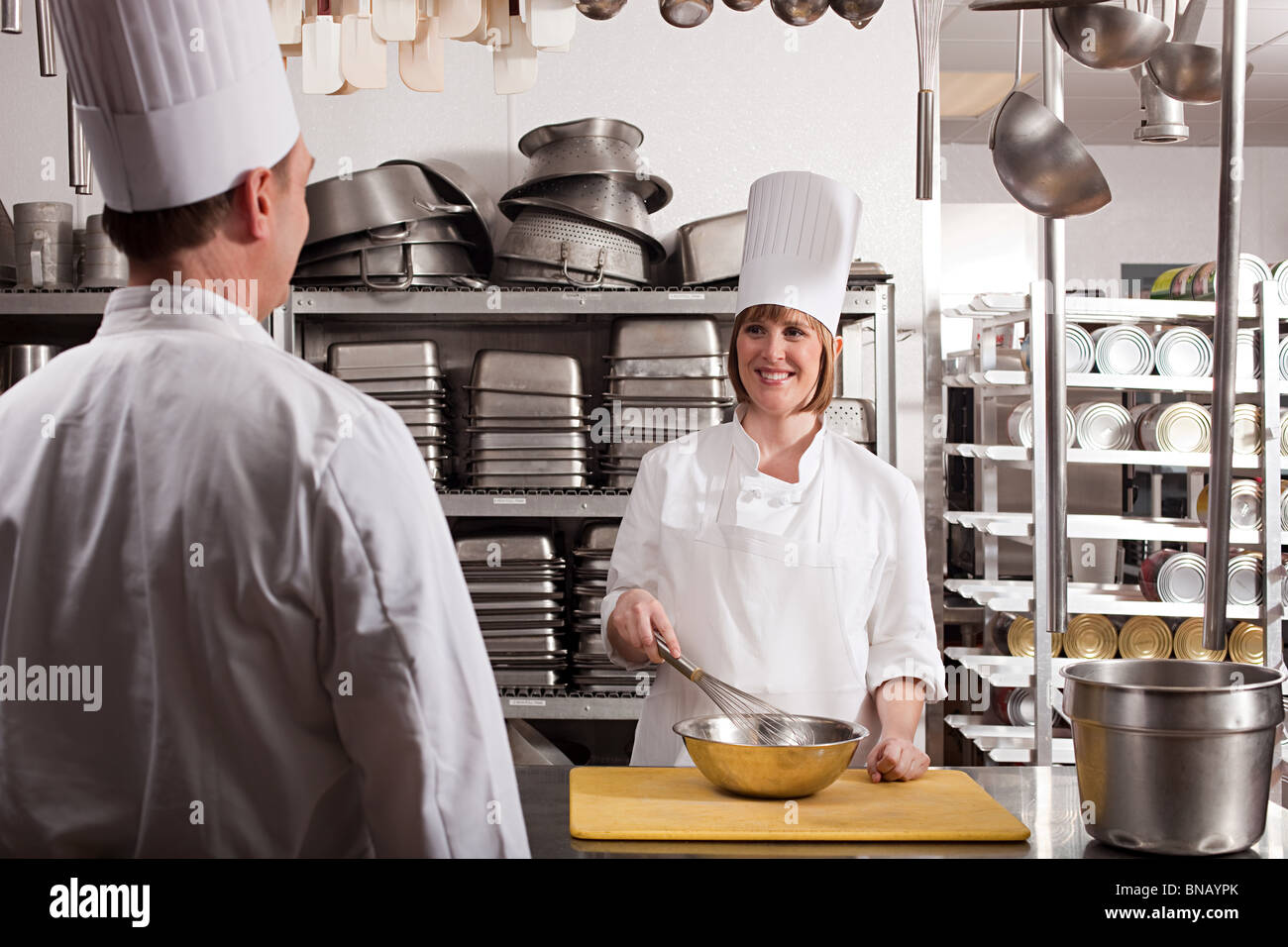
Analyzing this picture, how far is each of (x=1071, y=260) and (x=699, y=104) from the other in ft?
11.5

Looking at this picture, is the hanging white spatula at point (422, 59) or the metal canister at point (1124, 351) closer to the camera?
the hanging white spatula at point (422, 59)

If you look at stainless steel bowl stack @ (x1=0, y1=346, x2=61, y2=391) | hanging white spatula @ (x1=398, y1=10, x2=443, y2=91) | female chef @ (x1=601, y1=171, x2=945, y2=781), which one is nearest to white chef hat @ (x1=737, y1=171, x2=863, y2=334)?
female chef @ (x1=601, y1=171, x2=945, y2=781)

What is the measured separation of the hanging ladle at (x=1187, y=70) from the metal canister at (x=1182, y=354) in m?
2.00

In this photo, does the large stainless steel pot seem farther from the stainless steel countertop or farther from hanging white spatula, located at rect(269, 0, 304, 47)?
hanging white spatula, located at rect(269, 0, 304, 47)

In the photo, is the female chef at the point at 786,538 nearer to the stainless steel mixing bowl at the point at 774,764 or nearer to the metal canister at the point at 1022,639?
the stainless steel mixing bowl at the point at 774,764

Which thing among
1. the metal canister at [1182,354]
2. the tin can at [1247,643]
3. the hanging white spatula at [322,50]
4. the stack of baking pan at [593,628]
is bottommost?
the tin can at [1247,643]

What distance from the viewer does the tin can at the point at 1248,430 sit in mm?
3084

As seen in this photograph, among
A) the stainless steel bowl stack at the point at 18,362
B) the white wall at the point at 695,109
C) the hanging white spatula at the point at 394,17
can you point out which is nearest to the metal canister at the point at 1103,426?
the white wall at the point at 695,109

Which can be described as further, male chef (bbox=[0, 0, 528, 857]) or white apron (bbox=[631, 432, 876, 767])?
white apron (bbox=[631, 432, 876, 767])

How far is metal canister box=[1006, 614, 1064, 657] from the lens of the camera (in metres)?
3.11

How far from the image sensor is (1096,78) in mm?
4418

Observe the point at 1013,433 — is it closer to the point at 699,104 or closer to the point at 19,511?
the point at 699,104
